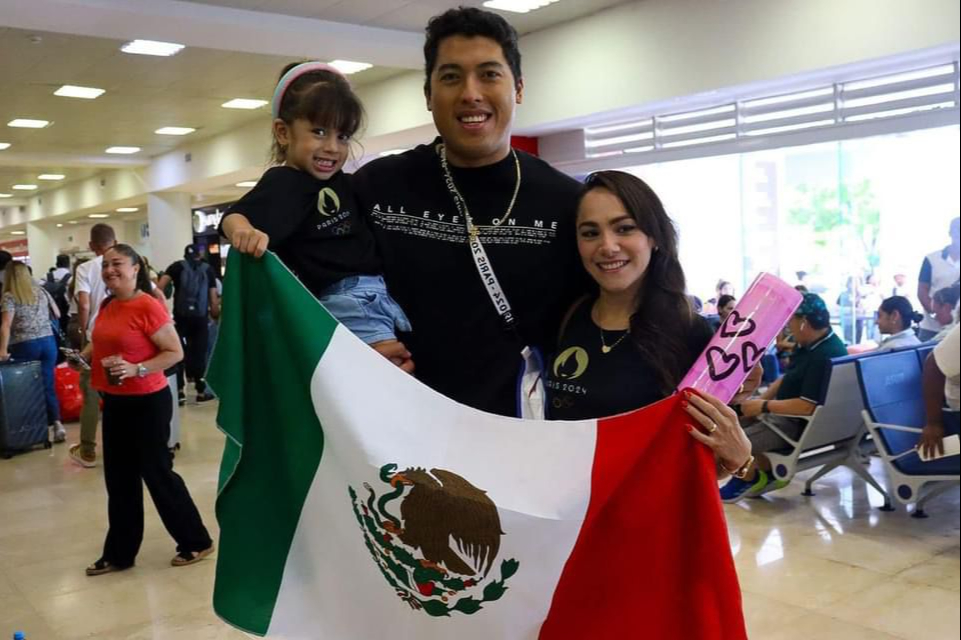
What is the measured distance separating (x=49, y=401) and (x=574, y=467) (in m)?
7.88

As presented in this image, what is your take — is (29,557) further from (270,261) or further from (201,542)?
(270,261)

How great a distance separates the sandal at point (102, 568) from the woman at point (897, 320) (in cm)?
468

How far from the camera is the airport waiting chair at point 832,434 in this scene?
535 cm

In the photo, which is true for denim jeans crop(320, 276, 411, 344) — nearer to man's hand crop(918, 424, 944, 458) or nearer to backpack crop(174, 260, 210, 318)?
man's hand crop(918, 424, 944, 458)

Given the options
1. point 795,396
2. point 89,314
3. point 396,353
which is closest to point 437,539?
point 396,353

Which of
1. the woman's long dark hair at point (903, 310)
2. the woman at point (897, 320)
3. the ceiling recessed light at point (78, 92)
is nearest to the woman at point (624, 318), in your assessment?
the woman at point (897, 320)

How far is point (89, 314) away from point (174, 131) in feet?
24.8

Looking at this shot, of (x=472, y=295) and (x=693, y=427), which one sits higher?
(x=472, y=295)

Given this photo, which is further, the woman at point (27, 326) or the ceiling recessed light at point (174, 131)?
the ceiling recessed light at point (174, 131)

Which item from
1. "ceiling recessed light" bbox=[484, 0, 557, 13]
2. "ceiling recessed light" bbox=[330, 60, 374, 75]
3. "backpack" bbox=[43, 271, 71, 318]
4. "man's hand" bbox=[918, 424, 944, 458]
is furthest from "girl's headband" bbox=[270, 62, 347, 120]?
"backpack" bbox=[43, 271, 71, 318]

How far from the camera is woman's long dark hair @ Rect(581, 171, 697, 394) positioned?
6.01 feet

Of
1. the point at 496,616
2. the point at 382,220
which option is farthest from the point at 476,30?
the point at 496,616

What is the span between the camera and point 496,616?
5.64 ft

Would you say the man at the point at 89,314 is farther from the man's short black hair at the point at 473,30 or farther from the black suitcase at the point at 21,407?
the man's short black hair at the point at 473,30
